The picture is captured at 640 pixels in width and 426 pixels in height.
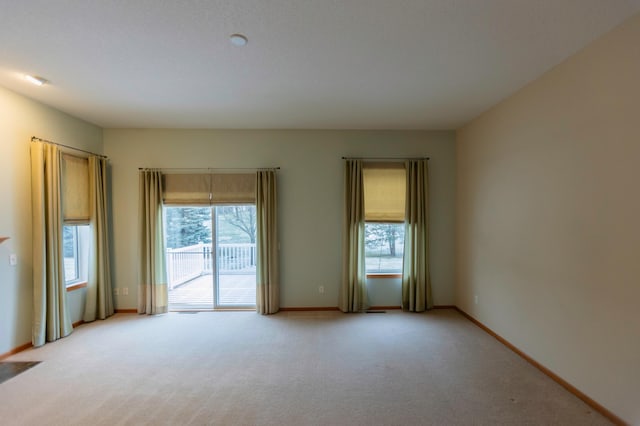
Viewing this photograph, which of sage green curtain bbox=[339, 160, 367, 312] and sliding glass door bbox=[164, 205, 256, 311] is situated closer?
sage green curtain bbox=[339, 160, 367, 312]

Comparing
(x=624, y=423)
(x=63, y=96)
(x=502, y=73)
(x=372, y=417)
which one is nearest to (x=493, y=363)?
(x=624, y=423)

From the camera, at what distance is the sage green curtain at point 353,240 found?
392 cm

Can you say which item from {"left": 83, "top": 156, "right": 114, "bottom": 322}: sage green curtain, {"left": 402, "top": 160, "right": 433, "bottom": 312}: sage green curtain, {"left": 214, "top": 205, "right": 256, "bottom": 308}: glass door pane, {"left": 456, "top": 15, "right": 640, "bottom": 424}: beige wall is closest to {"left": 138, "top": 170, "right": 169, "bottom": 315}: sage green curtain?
{"left": 83, "top": 156, "right": 114, "bottom": 322}: sage green curtain

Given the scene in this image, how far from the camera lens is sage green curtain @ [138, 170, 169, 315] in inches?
151

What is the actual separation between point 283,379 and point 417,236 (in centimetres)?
272

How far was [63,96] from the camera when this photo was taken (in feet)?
9.32

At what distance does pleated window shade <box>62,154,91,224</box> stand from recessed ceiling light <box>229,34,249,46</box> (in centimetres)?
303

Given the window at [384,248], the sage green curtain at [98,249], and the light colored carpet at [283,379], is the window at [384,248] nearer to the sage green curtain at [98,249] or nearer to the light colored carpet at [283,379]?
the light colored carpet at [283,379]

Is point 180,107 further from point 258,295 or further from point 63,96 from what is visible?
point 258,295

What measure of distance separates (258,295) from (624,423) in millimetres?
3732

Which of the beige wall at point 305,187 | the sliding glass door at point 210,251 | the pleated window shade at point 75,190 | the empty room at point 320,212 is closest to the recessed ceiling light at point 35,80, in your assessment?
the empty room at point 320,212

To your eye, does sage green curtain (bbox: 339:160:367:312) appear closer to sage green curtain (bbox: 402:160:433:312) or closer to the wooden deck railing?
sage green curtain (bbox: 402:160:433:312)

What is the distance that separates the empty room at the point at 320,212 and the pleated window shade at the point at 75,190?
3 centimetres

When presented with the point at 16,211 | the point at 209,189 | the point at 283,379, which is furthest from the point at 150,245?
the point at 283,379
